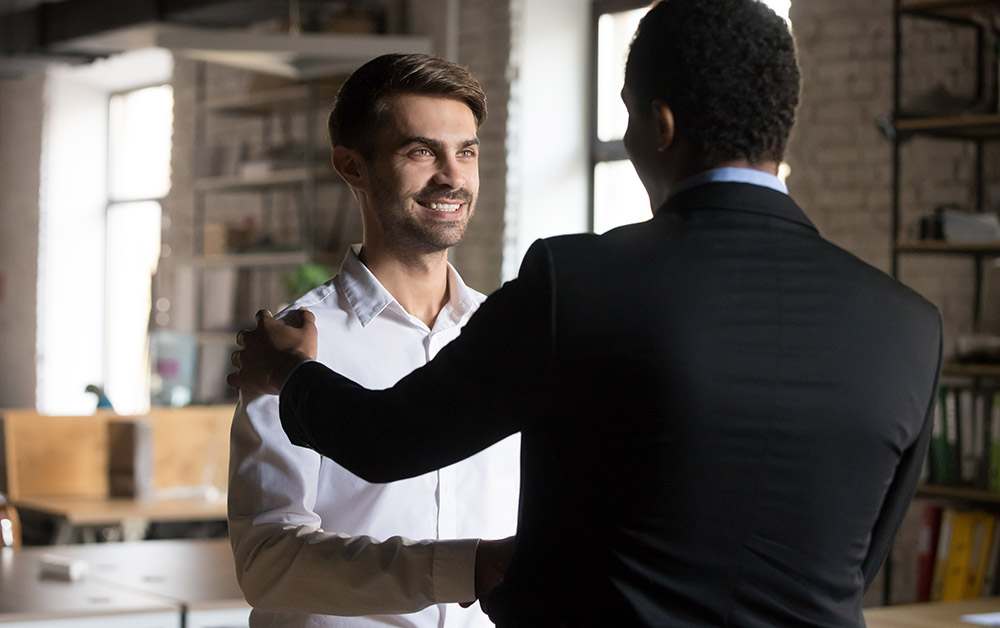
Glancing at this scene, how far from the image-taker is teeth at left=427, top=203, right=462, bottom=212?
68.4 inches

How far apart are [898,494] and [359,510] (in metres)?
0.69

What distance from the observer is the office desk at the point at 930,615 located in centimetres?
291

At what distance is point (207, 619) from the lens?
2.70 metres

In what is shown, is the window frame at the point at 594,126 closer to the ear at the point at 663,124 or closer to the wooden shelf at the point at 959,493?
the wooden shelf at the point at 959,493

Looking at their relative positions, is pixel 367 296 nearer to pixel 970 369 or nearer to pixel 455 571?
pixel 455 571

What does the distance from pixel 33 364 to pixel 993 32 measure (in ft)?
29.0

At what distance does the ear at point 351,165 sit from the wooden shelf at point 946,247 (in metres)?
2.75

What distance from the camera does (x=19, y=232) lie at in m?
11.6

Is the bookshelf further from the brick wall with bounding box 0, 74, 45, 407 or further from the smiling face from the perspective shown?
the brick wall with bounding box 0, 74, 45, 407

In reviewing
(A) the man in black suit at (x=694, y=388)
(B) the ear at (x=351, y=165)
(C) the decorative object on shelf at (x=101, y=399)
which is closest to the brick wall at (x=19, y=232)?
(C) the decorative object on shelf at (x=101, y=399)

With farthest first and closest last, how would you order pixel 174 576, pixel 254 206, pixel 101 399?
pixel 254 206 → pixel 101 399 → pixel 174 576

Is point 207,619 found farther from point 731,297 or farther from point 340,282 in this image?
point 731,297

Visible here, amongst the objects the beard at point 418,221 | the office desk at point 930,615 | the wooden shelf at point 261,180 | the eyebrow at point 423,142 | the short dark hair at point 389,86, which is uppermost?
the wooden shelf at point 261,180

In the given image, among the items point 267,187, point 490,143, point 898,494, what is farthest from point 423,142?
point 267,187
